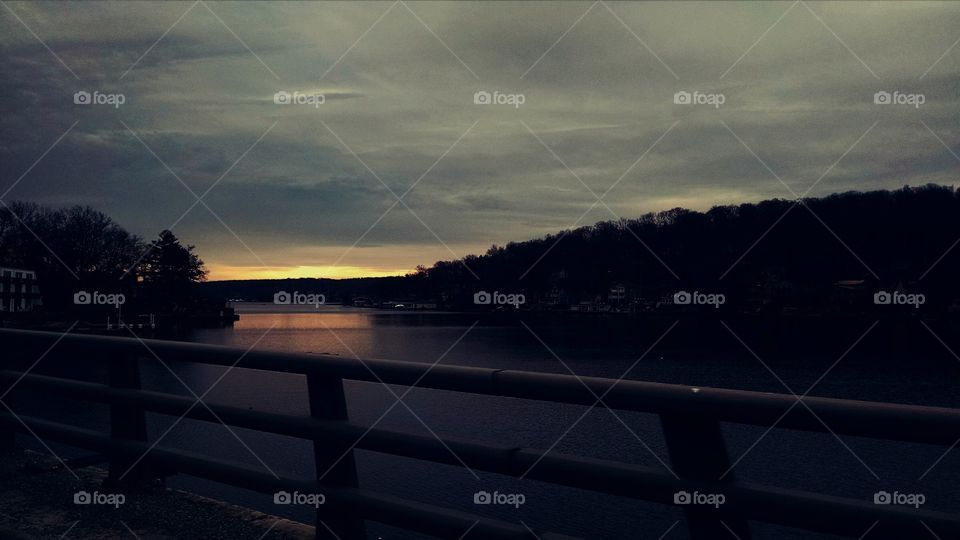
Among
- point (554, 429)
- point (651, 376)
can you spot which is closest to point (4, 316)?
point (651, 376)

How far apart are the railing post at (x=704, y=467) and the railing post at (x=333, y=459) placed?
1598 millimetres

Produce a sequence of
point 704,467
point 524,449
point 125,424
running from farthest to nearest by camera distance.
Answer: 1. point 125,424
2. point 524,449
3. point 704,467

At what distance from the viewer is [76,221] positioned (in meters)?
118

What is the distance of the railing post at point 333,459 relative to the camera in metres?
3.65

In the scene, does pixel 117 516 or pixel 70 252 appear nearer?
pixel 117 516

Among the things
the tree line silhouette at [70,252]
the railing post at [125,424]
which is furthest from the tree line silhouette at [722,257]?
the railing post at [125,424]

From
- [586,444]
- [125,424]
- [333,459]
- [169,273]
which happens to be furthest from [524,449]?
[169,273]

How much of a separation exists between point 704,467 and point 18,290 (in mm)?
123784

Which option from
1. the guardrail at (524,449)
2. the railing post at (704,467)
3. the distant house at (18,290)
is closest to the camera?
the guardrail at (524,449)

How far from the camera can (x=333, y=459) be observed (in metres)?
3.69

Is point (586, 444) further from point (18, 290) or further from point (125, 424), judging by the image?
point (18, 290)

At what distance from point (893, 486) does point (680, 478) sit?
20649 millimetres

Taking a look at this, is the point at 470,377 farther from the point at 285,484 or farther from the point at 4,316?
the point at 4,316

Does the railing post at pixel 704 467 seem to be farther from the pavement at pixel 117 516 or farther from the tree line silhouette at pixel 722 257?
the tree line silhouette at pixel 722 257
